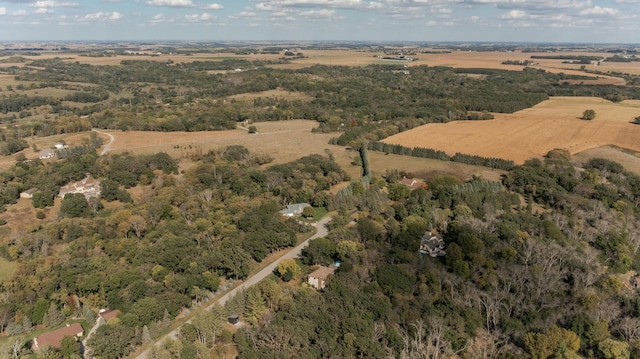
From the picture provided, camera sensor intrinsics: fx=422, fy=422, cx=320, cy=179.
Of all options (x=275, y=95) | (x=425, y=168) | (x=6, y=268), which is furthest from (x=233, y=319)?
(x=275, y=95)

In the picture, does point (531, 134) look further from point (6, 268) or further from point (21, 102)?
point (21, 102)

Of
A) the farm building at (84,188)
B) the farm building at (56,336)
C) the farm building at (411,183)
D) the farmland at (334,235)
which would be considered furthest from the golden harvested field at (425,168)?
the farm building at (56,336)

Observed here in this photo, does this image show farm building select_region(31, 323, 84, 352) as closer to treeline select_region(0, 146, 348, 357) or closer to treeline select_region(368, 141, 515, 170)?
treeline select_region(0, 146, 348, 357)

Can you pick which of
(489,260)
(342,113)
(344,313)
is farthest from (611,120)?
(344,313)

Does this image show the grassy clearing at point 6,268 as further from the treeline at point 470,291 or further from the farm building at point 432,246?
the farm building at point 432,246

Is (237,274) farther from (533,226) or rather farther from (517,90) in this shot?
(517,90)

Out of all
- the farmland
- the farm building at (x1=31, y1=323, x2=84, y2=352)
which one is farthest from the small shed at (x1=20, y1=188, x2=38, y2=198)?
the farm building at (x1=31, y1=323, x2=84, y2=352)
